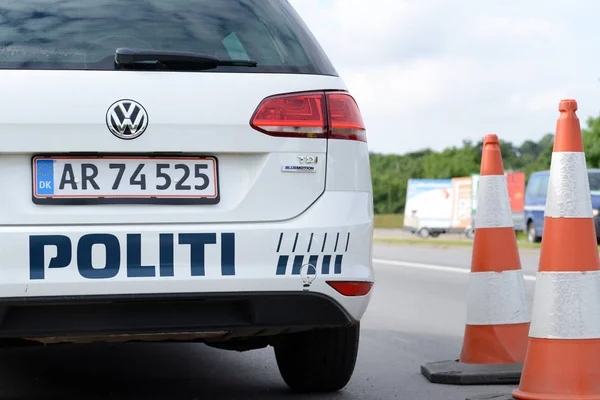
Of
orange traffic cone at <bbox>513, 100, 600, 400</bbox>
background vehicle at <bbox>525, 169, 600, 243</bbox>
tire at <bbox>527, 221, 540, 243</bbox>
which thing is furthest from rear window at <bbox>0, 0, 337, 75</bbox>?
tire at <bbox>527, 221, 540, 243</bbox>

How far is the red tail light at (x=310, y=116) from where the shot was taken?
12.6 feet

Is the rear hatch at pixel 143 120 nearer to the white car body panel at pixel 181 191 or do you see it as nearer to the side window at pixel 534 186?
the white car body panel at pixel 181 191

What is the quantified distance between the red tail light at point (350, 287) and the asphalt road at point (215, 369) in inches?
38.6

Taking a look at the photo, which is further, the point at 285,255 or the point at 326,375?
the point at 326,375

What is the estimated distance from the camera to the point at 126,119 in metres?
3.69

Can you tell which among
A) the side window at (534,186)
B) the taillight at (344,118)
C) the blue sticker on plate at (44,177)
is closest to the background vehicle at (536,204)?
the side window at (534,186)

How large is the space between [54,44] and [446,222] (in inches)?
1643

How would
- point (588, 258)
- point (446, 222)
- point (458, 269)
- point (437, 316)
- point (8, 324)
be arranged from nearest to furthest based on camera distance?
1. point (8, 324)
2. point (588, 258)
3. point (437, 316)
4. point (458, 269)
5. point (446, 222)

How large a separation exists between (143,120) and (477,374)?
2.20 m

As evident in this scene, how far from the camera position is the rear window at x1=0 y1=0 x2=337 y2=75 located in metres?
3.76

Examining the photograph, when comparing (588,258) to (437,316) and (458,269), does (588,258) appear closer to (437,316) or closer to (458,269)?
(437,316)

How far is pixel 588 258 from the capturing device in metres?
4.27

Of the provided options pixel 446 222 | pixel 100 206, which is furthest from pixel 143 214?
pixel 446 222

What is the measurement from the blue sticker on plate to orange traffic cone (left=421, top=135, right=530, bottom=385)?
226cm
